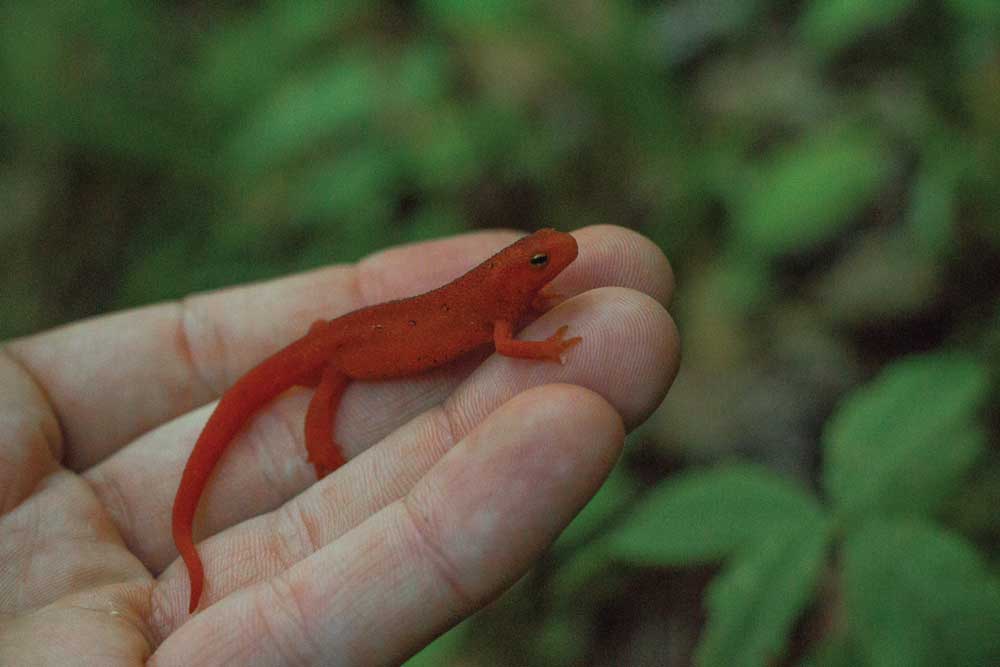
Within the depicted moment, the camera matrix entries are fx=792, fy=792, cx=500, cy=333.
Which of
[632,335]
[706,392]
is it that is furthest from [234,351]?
[706,392]

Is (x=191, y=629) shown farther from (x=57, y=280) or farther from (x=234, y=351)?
(x=57, y=280)

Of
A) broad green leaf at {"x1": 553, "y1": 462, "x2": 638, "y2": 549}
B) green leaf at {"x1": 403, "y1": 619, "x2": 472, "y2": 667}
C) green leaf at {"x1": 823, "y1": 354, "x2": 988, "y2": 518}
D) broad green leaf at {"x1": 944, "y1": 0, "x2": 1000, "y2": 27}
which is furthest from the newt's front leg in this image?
broad green leaf at {"x1": 944, "y1": 0, "x2": 1000, "y2": 27}

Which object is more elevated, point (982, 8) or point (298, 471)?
point (982, 8)

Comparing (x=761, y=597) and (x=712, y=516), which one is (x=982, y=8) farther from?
(x=761, y=597)

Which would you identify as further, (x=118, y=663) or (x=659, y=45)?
(x=659, y=45)

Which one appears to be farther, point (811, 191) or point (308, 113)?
point (308, 113)

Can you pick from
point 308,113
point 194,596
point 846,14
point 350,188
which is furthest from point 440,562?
point 308,113
